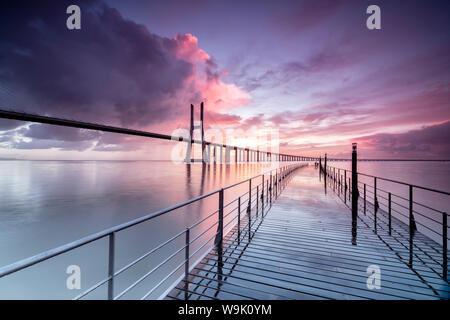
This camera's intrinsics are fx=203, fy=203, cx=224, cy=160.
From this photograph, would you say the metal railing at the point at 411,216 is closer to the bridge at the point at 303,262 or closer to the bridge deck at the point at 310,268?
the bridge at the point at 303,262

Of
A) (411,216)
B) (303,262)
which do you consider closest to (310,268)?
(303,262)

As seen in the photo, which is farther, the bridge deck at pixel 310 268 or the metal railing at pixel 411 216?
the metal railing at pixel 411 216

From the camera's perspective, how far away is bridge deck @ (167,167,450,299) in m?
1.78

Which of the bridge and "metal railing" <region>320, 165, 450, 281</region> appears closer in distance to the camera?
the bridge

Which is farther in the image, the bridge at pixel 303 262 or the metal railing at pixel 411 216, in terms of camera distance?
the metal railing at pixel 411 216

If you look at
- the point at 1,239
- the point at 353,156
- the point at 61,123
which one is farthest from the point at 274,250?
the point at 61,123

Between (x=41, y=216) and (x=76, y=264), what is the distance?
20.7ft

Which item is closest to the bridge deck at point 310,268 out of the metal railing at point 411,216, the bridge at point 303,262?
the bridge at point 303,262

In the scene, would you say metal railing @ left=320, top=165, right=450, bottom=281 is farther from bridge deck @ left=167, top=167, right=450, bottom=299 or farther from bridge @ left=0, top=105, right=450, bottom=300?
bridge deck @ left=167, top=167, right=450, bottom=299

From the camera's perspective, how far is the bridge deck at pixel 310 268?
1.78m

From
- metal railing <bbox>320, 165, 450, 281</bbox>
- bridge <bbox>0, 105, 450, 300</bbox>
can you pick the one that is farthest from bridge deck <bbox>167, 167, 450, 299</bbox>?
metal railing <bbox>320, 165, 450, 281</bbox>

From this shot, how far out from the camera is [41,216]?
8.93 meters

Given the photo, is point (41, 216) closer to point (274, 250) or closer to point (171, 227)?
point (171, 227)

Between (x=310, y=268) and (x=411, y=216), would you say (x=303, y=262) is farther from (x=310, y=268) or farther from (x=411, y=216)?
(x=411, y=216)
